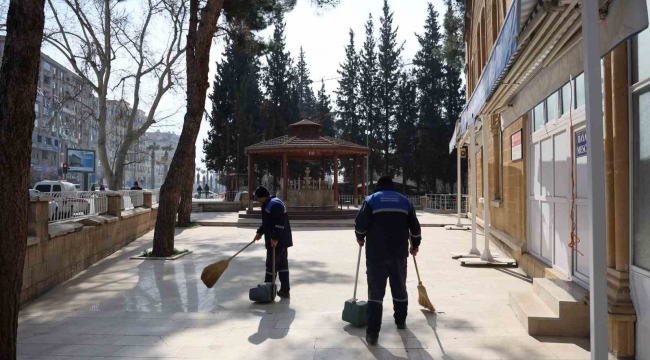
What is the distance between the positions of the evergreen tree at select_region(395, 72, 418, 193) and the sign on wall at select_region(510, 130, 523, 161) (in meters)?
31.2

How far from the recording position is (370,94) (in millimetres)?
43812

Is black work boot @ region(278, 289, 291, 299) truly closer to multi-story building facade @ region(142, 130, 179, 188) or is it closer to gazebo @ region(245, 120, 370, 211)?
gazebo @ region(245, 120, 370, 211)

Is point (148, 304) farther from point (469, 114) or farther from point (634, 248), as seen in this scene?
point (469, 114)

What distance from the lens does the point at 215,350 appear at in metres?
4.27

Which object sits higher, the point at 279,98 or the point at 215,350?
the point at 279,98

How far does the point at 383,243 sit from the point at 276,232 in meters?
1.90

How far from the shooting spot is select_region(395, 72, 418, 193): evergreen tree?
131 feet

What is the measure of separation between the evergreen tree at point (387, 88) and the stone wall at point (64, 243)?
32.5 metres

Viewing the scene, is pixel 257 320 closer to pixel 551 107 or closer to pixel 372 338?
pixel 372 338

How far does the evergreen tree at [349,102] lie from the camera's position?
44125 mm

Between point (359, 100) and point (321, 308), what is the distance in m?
40.4

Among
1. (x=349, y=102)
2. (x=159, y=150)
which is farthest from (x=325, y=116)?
(x=159, y=150)

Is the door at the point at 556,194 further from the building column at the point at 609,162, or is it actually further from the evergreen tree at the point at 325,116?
the evergreen tree at the point at 325,116

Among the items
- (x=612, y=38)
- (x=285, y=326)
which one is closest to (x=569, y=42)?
(x=612, y=38)
